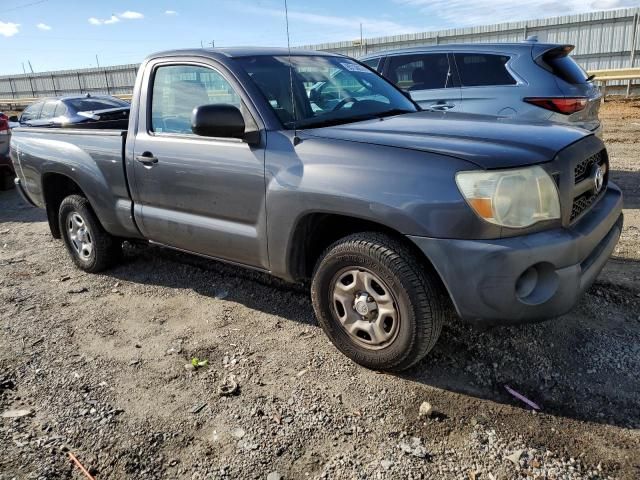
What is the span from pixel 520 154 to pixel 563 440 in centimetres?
133

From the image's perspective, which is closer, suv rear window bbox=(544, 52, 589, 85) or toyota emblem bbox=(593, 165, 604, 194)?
toyota emblem bbox=(593, 165, 604, 194)

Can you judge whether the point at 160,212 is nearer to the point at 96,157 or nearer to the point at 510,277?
the point at 96,157

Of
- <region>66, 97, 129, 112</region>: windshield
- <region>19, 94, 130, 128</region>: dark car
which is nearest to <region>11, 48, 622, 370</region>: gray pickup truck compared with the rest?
<region>19, 94, 130, 128</region>: dark car

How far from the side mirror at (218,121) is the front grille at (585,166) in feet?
6.09

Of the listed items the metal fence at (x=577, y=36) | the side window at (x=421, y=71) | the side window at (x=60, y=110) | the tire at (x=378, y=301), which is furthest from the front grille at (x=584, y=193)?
the metal fence at (x=577, y=36)

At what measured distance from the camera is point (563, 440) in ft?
7.83

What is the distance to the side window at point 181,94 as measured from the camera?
3514 millimetres

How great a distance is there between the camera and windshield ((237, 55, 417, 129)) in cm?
333

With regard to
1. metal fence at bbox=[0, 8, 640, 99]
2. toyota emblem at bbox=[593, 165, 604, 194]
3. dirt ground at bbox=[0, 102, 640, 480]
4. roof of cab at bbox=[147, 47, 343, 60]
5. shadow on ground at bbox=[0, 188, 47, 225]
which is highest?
metal fence at bbox=[0, 8, 640, 99]

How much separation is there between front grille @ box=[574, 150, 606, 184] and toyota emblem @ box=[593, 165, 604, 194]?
44mm

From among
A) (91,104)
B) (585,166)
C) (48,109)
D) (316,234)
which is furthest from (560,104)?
(48,109)

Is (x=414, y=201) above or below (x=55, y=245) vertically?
above

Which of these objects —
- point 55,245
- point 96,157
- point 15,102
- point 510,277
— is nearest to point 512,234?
point 510,277

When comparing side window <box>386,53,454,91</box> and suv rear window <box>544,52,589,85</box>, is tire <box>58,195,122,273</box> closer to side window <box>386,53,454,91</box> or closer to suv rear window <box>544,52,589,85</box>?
side window <box>386,53,454,91</box>
